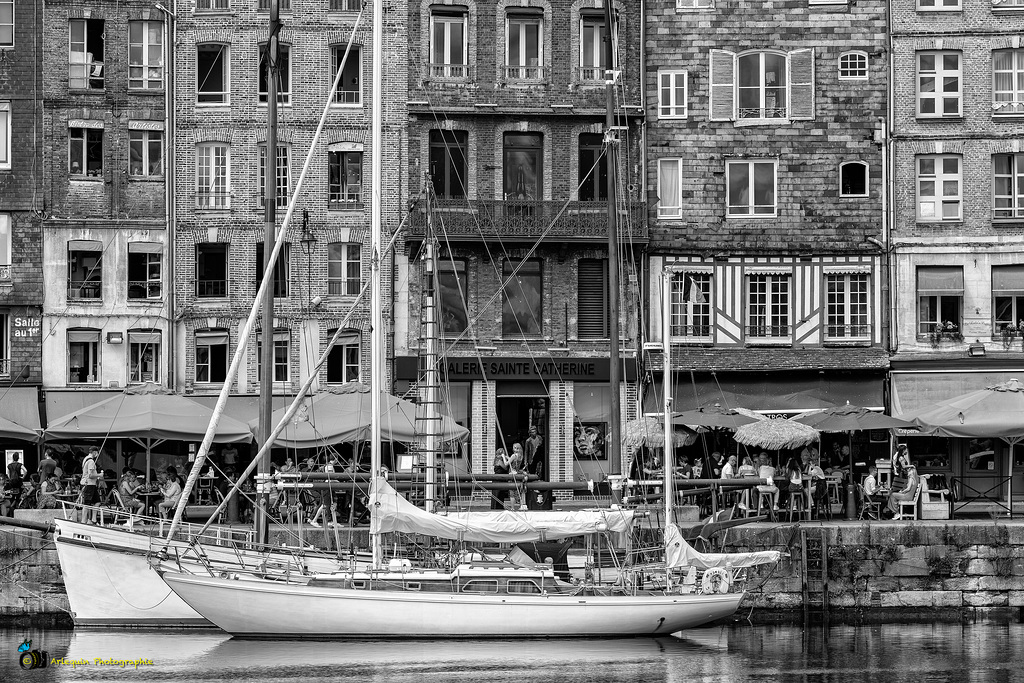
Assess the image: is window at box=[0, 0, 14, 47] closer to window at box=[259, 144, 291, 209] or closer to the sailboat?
window at box=[259, 144, 291, 209]

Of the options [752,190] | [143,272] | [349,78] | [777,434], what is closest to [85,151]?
[143,272]

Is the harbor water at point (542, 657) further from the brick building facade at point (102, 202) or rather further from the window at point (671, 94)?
the window at point (671, 94)

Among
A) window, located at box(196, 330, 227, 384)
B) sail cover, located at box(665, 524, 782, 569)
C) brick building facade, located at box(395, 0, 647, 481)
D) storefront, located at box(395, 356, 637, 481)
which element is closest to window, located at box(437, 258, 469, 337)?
brick building facade, located at box(395, 0, 647, 481)

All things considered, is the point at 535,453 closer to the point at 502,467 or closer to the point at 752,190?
the point at 502,467

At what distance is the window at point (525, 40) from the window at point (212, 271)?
442 inches

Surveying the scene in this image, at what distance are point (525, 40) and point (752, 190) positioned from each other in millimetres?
8862

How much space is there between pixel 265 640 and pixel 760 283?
23.1 metres

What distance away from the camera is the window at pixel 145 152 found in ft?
164

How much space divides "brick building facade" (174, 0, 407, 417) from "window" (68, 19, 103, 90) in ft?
8.64

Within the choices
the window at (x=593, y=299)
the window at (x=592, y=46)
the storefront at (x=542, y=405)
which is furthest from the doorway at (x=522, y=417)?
the window at (x=592, y=46)

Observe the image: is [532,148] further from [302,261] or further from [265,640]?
[265,640]

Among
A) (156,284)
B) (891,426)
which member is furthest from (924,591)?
(156,284)

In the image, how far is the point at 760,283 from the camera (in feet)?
165

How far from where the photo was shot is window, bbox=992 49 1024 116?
49.8 metres
